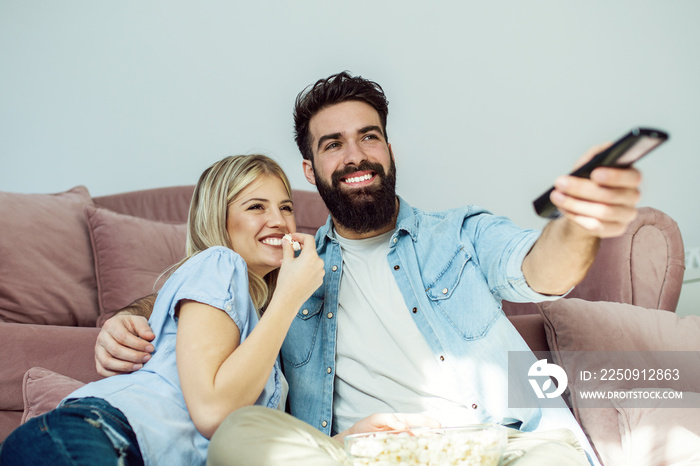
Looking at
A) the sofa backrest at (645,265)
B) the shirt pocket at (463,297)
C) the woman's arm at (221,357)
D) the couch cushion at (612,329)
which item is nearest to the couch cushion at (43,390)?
the woman's arm at (221,357)

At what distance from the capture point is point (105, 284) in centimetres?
194

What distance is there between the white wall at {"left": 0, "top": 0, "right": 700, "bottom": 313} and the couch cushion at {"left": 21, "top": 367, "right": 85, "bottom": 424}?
1.36 m

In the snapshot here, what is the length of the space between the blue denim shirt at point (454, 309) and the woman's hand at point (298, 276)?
0.28 metres

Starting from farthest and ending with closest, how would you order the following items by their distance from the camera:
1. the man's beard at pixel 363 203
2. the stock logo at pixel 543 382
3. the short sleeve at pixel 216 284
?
the man's beard at pixel 363 203
the stock logo at pixel 543 382
the short sleeve at pixel 216 284

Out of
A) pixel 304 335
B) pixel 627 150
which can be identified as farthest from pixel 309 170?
pixel 627 150

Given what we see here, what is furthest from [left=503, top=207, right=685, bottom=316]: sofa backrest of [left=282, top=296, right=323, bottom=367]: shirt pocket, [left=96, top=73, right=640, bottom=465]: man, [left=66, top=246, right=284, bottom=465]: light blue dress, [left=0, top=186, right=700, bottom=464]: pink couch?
[left=66, top=246, right=284, bottom=465]: light blue dress

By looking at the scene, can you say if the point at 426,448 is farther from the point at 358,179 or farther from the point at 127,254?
the point at 127,254

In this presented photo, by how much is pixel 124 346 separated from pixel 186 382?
229 mm

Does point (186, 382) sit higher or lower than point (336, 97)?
lower

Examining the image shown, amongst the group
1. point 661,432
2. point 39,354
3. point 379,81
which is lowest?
point 661,432

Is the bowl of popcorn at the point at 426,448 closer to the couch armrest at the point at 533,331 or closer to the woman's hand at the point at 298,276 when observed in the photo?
the woman's hand at the point at 298,276

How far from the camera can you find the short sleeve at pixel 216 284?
1056 mm

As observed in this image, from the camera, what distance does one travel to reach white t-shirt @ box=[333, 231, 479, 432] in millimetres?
1304

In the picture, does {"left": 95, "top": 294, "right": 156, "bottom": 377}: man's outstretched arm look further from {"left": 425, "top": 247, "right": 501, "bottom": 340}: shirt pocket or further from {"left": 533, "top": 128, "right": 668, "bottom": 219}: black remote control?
{"left": 533, "top": 128, "right": 668, "bottom": 219}: black remote control
